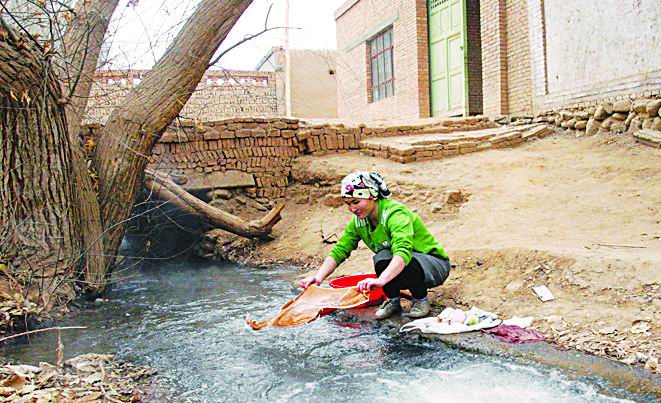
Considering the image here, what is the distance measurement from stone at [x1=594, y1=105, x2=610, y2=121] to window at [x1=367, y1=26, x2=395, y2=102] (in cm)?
742

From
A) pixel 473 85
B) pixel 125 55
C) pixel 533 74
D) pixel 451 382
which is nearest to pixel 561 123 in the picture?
pixel 533 74

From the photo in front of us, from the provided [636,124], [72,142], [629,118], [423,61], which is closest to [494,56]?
[423,61]

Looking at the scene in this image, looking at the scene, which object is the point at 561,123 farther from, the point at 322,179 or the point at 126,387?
the point at 126,387

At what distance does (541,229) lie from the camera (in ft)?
20.1

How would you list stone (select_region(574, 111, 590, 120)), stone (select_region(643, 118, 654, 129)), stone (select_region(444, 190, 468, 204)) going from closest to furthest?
stone (select_region(444, 190, 468, 204)) → stone (select_region(643, 118, 654, 129)) → stone (select_region(574, 111, 590, 120))

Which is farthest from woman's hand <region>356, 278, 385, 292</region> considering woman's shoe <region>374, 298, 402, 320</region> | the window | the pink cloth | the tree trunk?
the window

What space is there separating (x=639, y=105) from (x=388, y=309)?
20.5 feet

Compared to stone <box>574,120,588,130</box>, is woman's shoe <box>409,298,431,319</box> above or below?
below

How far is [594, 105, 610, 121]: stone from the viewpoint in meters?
9.63

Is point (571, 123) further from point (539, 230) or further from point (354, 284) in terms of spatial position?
point (354, 284)

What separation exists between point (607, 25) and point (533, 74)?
6.45ft

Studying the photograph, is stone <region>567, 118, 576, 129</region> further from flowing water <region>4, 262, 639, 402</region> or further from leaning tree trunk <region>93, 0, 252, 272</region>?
flowing water <region>4, 262, 639, 402</region>

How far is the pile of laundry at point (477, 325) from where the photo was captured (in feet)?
12.7

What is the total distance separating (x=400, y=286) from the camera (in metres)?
4.47
